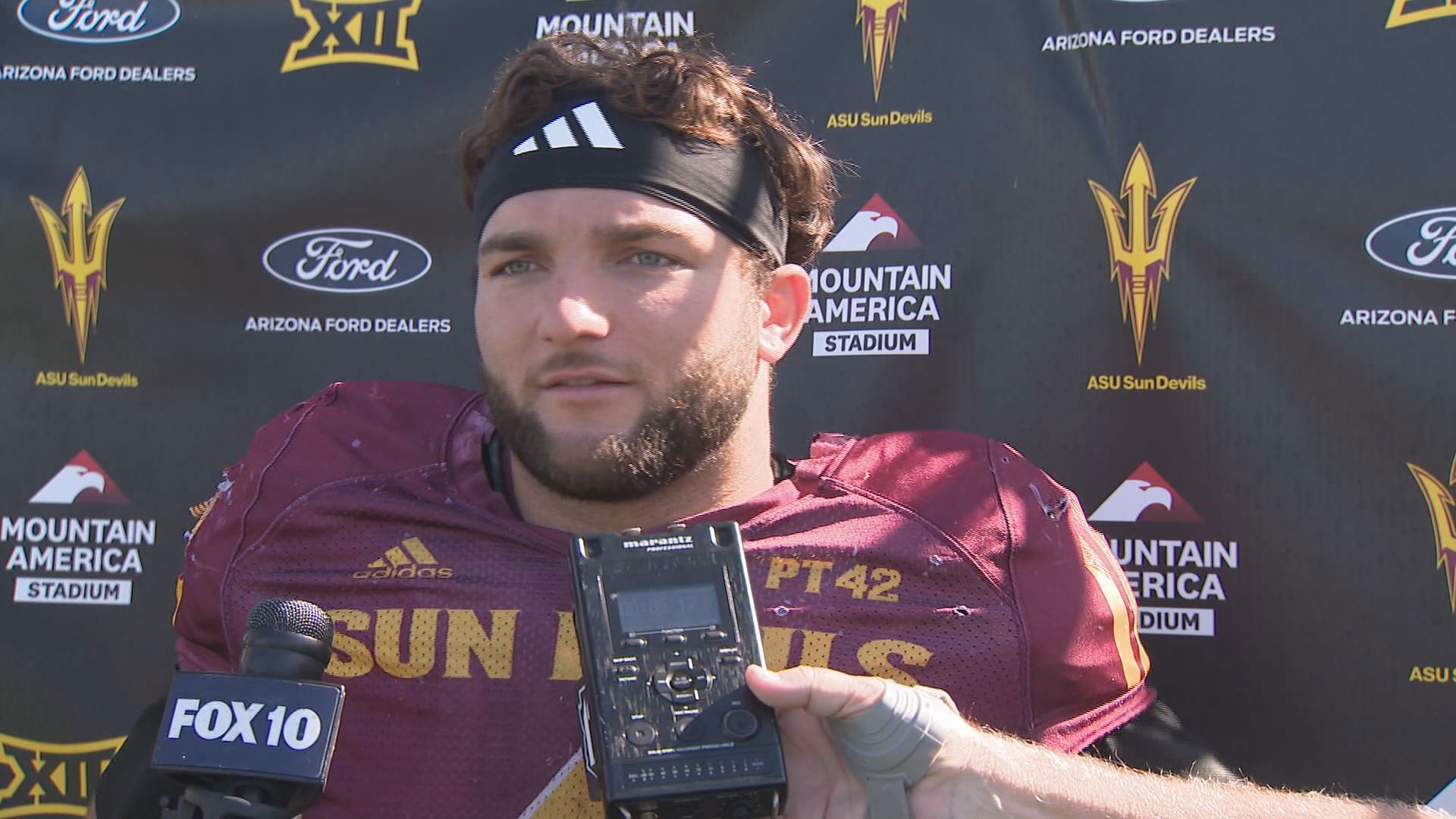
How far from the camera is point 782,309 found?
188 cm

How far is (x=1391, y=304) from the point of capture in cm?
207

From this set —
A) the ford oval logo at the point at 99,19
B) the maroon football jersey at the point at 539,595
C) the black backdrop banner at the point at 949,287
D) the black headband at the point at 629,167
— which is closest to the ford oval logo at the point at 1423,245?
the black backdrop banner at the point at 949,287

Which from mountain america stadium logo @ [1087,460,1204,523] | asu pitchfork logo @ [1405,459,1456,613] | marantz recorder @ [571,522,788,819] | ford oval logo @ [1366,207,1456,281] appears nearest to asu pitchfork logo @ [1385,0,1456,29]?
ford oval logo @ [1366,207,1456,281]

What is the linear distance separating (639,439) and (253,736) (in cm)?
66

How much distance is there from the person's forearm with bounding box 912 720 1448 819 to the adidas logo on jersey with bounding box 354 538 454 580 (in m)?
0.74

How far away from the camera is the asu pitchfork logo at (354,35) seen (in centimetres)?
235

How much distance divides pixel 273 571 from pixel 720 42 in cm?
123

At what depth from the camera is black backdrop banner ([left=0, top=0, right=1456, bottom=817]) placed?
6.76ft

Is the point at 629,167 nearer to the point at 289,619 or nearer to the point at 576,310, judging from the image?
the point at 576,310

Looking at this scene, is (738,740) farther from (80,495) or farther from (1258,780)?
(80,495)

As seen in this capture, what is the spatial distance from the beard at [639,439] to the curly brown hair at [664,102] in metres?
0.35

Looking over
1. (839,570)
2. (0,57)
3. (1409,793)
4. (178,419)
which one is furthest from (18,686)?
(1409,793)

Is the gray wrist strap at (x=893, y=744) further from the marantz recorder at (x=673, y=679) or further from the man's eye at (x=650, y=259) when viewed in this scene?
the man's eye at (x=650, y=259)

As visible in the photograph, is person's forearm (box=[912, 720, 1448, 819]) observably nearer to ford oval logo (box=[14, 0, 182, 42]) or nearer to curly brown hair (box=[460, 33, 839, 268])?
curly brown hair (box=[460, 33, 839, 268])
